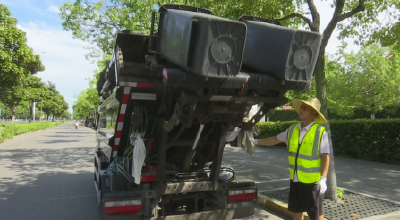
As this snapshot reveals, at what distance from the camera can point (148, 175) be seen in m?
4.05

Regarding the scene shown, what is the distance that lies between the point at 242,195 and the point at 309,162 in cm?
127

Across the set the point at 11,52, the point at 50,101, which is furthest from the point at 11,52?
the point at 50,101

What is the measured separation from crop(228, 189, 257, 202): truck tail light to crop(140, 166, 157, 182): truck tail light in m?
1.06

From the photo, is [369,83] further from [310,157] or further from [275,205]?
[310,157]

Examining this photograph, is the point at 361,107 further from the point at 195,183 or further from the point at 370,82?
the point at 195,183

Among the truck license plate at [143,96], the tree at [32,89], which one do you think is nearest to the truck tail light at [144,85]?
the truck license plate at [143,96]

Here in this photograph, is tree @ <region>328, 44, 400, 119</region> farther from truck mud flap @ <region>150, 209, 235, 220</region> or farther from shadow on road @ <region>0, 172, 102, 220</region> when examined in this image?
truck mud flap @ <region>150, 209, 235, 220</region>

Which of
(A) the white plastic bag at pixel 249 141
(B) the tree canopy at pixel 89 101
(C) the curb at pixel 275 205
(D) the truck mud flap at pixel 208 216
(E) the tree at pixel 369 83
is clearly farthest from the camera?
(B) the tree canopy at pixel 89 101

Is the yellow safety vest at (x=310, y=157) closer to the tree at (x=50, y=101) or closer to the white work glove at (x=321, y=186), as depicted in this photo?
the white work glove at (x=321, y=186)

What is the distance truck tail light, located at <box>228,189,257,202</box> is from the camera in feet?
14.2

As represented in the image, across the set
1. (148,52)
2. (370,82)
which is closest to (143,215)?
(148,52)

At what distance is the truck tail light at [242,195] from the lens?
14.2ft

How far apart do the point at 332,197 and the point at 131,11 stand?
976cm

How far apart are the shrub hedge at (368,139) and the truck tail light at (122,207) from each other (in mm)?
9148
